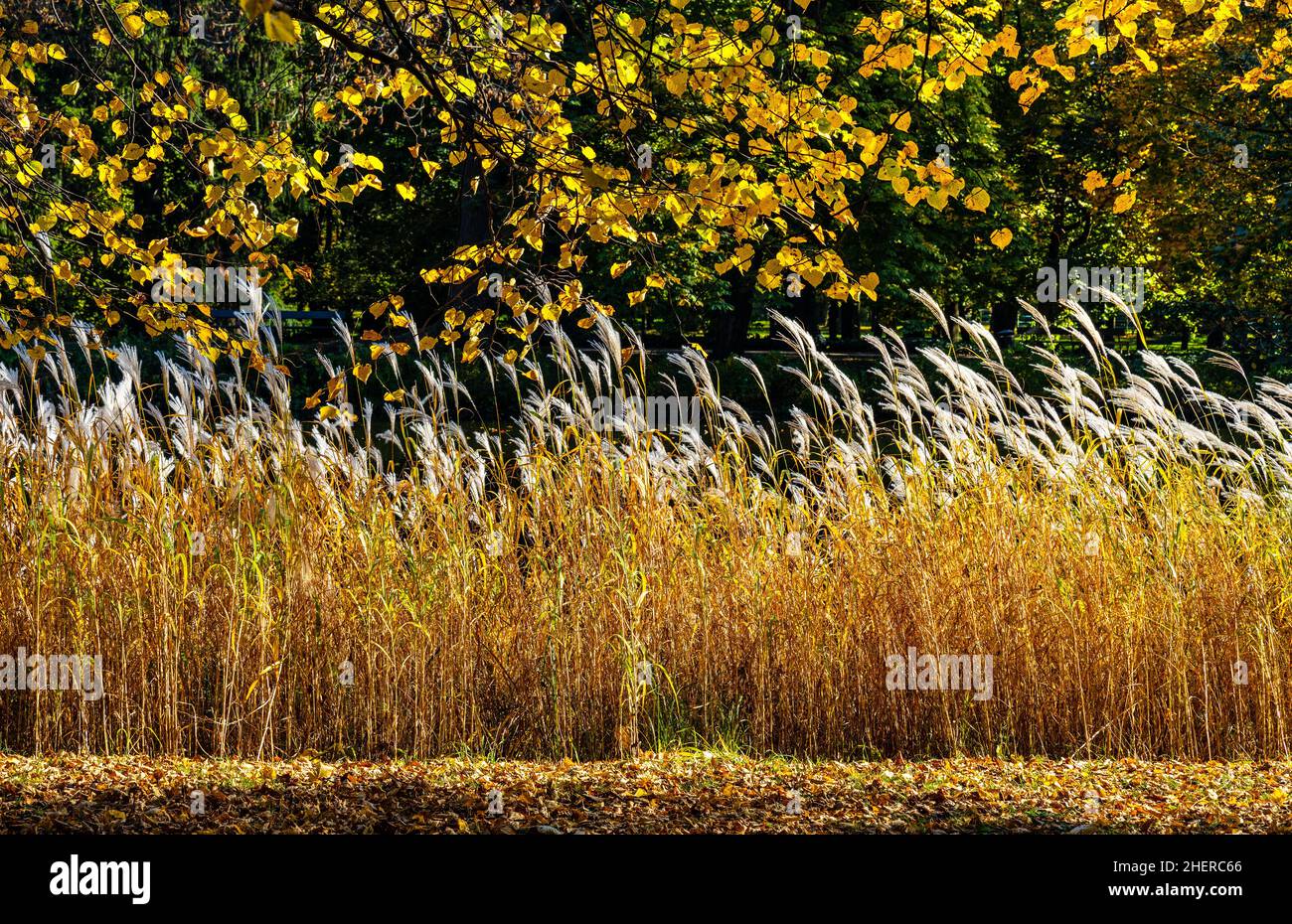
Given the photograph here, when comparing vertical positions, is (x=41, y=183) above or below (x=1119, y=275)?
below

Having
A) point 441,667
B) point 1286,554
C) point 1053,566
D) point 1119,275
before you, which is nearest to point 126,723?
point 441,667

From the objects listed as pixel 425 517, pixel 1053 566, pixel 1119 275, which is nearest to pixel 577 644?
pixel 425 517

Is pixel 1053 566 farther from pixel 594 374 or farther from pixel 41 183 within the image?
pixel 41 183

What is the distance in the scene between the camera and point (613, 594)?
5004 millimetres

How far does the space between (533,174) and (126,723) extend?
237cm

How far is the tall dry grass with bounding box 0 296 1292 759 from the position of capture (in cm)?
487

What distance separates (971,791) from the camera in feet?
13.9

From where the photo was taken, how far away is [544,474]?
5316 millimetres

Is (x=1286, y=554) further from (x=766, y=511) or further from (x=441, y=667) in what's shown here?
(x=441, y=667)

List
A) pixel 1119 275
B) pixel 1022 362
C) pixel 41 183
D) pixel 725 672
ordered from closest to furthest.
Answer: pixel 725 672 → pixel 41 183 → pixel 1022 362 → pixel 1119 275

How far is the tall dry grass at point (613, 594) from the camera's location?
4.87m

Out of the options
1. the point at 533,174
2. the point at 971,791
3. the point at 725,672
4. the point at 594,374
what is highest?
the point at 533,174

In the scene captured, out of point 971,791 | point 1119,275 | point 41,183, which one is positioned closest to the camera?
point 971,791

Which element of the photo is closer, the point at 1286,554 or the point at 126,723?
the point at 126,723
